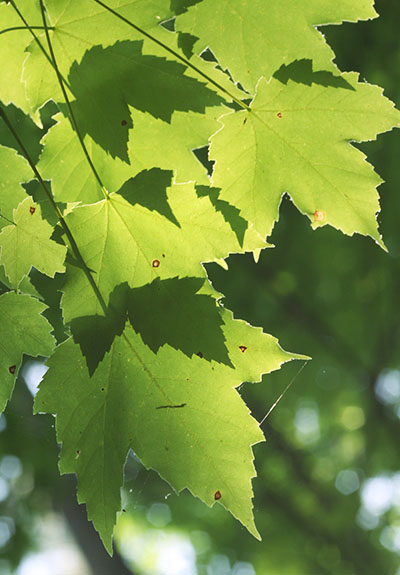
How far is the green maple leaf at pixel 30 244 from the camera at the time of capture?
0.79 m

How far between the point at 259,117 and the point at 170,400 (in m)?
0.44

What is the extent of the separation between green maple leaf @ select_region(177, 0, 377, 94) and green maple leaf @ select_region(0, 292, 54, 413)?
1.53 ft

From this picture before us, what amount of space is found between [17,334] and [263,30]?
590mm

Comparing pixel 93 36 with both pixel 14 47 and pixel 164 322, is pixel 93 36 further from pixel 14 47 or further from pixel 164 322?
pixel 164 322

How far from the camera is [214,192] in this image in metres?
0.77

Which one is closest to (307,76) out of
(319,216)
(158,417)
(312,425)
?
(319,216)

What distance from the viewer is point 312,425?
736cm

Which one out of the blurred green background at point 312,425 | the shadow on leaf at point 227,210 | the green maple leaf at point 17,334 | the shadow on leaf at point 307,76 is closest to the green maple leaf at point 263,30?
the shadow on leaf at point 307,76

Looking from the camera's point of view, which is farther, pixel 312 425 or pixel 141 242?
pixel 312 425

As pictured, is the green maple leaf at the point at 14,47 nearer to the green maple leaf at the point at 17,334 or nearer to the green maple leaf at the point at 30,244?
the green maple leaf at the point at 30,244

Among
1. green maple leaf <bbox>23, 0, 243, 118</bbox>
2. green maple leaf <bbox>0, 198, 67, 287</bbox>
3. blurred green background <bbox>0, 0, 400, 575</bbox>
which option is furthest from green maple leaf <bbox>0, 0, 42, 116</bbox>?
blurred green background <bbox>0, 0, 400, 575</bbox>

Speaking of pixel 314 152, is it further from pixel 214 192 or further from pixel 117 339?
pixel 117 339

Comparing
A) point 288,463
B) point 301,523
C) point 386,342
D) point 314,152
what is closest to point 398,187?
point 386,342

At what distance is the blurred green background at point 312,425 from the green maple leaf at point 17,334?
291 centimetres
